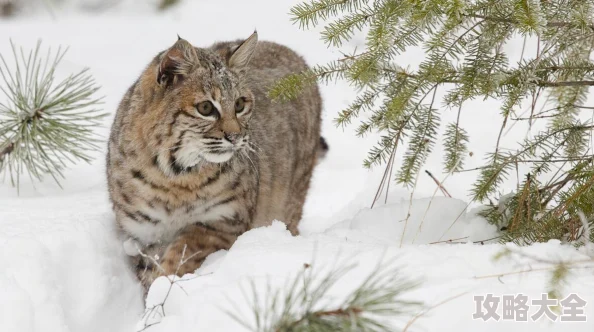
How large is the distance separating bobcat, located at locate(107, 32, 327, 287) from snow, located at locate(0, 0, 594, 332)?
0.57 ft

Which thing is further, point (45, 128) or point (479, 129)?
point (479, 129)

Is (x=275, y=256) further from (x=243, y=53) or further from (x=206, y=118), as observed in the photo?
(x=243, y=53)

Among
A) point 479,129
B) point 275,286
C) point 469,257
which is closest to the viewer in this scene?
point 275,286

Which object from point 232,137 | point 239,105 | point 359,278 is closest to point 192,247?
point 232,137

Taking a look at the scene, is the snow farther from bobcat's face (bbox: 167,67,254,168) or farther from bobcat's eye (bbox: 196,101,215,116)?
bobcat's eye (bbox: 196,101,215,116)

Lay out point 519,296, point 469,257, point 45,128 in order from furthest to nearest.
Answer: point 45,128 < point 469,257 < point 519,296

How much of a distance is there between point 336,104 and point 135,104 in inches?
151

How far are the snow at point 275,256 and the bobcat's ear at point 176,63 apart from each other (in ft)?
2.70

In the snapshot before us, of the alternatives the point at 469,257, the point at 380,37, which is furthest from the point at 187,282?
the point at 380,37

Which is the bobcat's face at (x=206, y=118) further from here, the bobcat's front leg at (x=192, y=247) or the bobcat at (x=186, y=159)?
the bobcat's front leg at (x=192, y=247)

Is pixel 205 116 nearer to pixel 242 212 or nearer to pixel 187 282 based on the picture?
pixel 242 212

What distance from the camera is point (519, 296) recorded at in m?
2.11

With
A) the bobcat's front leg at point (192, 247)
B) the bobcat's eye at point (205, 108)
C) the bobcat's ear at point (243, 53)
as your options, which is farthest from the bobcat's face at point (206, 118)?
the bobcat's front leg at point (192, 247)

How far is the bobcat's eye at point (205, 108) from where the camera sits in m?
3.35
